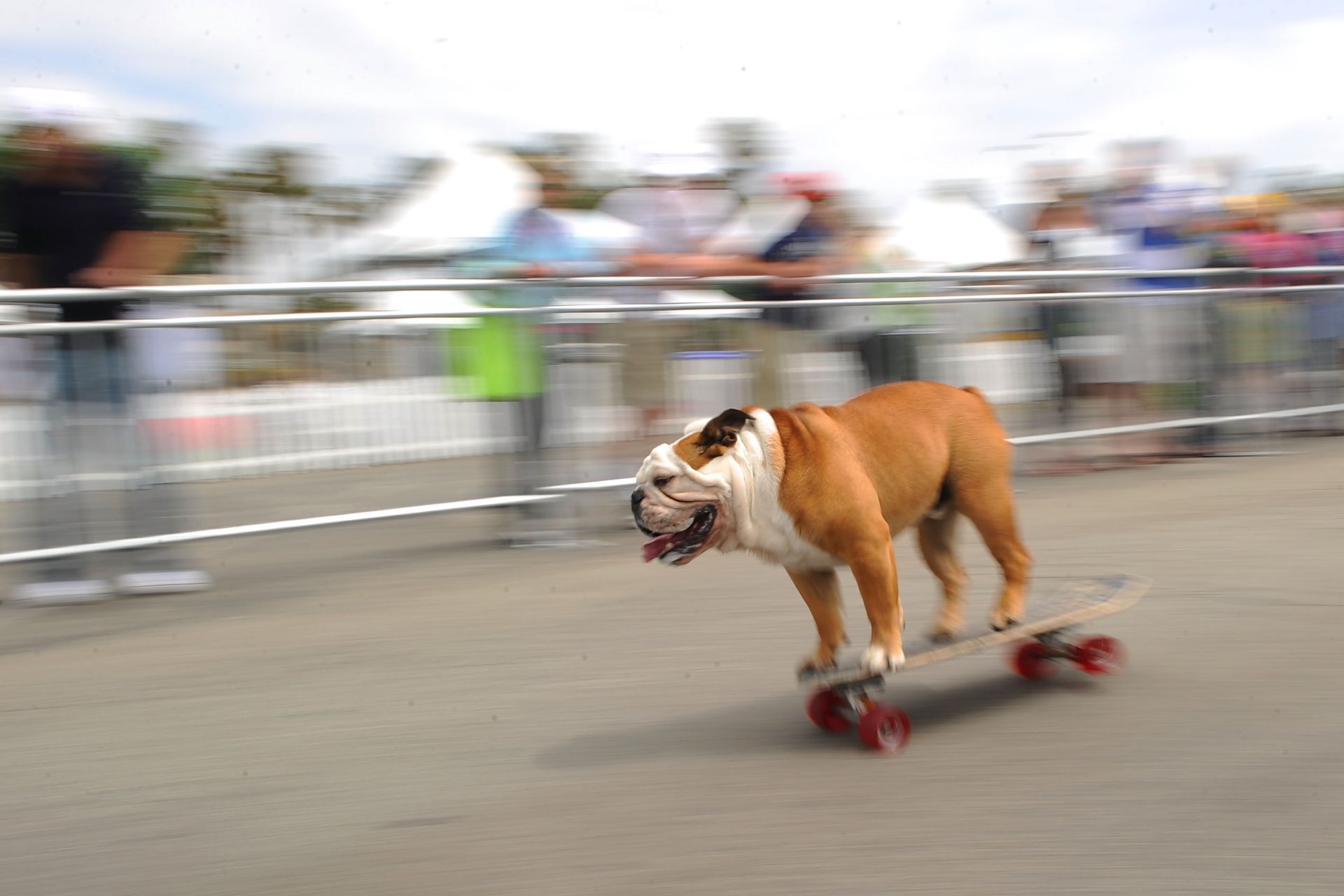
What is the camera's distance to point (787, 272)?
899 centimetres

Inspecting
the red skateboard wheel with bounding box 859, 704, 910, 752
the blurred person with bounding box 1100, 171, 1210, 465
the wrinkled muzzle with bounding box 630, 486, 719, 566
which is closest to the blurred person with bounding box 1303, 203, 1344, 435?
the blurred person with bounding box 1100, 171, 1210, 465

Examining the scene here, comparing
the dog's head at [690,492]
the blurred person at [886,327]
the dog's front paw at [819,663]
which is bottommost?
the dog's front paw at [819,663]

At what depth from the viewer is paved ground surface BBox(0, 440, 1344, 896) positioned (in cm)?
345

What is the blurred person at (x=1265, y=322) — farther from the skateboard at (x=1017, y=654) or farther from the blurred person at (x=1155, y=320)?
the skateboard at (x=1017, y=654)

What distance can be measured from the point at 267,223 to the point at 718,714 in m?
16.3

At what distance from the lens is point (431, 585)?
721 centimetres

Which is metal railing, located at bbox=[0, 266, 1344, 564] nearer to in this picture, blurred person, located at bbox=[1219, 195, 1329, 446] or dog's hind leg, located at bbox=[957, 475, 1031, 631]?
blurred person, located at bbox=[1219, 195, 1329, 446]

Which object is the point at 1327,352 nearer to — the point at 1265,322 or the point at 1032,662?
the point at 1265,322

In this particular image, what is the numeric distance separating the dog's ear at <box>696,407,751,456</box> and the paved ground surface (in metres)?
0.95

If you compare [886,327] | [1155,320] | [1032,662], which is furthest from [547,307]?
[1155,320]

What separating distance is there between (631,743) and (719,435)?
3.46ft

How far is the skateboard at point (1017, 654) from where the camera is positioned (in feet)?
14.0

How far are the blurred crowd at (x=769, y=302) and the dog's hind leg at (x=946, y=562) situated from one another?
354 cm

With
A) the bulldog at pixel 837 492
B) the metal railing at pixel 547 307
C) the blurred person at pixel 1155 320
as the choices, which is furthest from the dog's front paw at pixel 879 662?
the blurred person at pixel 1155 320
